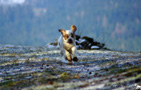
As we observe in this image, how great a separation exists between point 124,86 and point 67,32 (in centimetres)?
582

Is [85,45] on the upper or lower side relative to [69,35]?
upper

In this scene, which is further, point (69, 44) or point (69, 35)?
point (69, 44)

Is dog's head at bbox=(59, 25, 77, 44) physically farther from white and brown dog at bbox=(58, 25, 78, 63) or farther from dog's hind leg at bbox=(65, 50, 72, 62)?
dog's hind leg at bbox=(65, 50, 72, 62)

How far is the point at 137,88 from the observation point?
6188mm

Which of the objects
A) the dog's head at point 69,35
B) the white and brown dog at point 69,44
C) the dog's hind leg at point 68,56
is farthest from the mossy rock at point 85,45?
the dog's head at point 69,35

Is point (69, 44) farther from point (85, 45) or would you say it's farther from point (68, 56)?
point (85, 45)

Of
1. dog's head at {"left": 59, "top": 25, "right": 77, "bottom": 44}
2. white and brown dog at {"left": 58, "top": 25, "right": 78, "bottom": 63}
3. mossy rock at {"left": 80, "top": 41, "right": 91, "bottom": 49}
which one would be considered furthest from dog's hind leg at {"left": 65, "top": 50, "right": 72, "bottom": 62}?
mossy rock at {"left": 80, "top": 41, "right": 91, "bottom": 49}

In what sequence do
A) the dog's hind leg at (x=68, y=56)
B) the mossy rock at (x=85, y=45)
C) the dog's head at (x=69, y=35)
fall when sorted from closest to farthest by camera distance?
the dog's head at (x=69, y=35) < the dog's hind leg at (x=68, y=56) < the mossy rock at (x=85, y=45)

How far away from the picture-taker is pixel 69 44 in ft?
39.4

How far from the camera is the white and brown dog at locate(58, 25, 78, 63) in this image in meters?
11.6

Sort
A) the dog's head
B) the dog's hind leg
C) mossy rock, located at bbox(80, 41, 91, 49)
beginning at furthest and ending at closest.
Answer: mossy rock, located at bbox(80, 41, 91, 49)
the dog's hind leg
the dog's head

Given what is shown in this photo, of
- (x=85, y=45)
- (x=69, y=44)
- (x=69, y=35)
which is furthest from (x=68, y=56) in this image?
(x=85, y=45)

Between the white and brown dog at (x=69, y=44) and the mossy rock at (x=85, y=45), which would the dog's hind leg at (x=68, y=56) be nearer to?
the white and brown dog at (x=69, y=44)

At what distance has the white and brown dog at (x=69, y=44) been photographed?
1164cm
